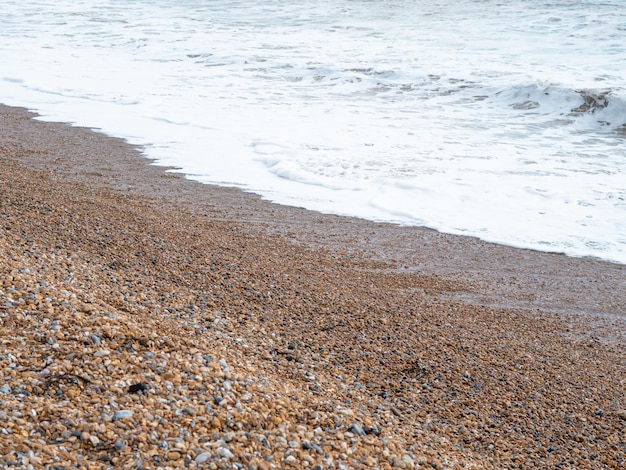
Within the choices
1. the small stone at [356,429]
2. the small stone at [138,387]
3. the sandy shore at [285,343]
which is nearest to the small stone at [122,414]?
the sandy shore at [285,343]

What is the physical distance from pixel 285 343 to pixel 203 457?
3.84 ft

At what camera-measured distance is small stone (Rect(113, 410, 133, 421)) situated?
2.13 m

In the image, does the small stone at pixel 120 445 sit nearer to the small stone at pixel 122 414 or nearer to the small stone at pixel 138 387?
the small stone at pixel 122 414

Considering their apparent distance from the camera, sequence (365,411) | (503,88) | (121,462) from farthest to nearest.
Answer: (503,88), (365,411), (121,462)

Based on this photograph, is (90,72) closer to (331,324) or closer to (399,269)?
(399,269)

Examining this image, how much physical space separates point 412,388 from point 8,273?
72.1 inches

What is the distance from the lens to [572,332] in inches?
152

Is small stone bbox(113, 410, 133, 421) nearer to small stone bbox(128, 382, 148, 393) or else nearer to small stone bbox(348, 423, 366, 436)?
small stone bbox(128, 382, 148, 393)

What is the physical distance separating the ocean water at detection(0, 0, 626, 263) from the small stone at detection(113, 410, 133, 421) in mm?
3884

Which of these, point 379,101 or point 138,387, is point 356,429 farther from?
point 379,101

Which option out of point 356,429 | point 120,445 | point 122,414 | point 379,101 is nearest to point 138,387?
point 122,414

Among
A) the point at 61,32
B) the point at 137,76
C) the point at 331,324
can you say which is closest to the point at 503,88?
the point at 137,76

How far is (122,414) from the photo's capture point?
2.14 metres

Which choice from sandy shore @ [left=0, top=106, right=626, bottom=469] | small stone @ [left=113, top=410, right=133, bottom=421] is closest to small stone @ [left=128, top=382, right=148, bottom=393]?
sandy shore @ [left=0, top=106, right=626, bottom=469]
